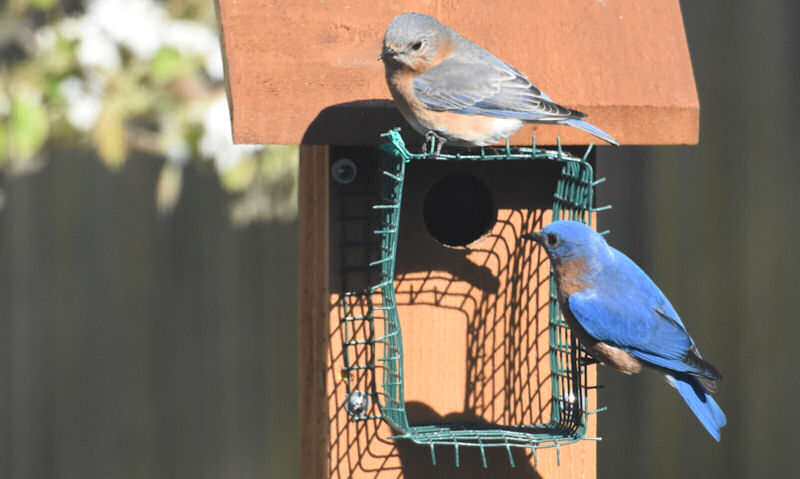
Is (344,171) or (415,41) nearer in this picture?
(415,41)


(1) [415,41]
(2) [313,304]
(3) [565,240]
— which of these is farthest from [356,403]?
(1) [415,41]

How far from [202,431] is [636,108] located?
311 centimetres

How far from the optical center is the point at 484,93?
9.61 ft

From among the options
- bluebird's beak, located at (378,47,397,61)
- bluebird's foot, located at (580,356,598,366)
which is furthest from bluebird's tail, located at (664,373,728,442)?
bluebird's beak, located at (378,47,397,61)

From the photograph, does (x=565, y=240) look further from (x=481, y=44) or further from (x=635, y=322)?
Result: (x=481, y=44)

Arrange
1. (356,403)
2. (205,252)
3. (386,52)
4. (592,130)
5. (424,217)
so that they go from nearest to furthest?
(386,52) < (592,130) < (356,403) < (424,217) < (205,252)

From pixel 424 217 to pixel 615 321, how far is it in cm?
66

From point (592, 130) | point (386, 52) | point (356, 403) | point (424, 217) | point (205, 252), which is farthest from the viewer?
point (205, 252)

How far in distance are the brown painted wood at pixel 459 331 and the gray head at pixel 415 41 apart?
30 cm

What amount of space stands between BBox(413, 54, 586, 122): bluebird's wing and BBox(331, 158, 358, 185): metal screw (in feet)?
0.94

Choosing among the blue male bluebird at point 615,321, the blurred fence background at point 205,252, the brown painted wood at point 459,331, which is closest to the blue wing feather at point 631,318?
the blue male bluebird at point 615,321

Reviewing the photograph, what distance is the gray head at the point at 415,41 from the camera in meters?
2.85

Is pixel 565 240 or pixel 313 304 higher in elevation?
pixel 565 240

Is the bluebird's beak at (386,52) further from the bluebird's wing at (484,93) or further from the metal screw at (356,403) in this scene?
the metal screw at (356,403)
